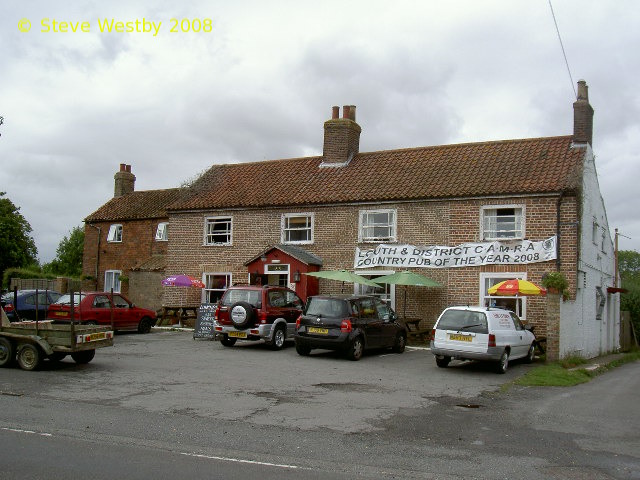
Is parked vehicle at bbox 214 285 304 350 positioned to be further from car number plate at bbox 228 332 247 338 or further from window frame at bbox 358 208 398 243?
window frame at bbox 358 208 398 243

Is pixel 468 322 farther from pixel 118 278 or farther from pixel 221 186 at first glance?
pixel 118 278

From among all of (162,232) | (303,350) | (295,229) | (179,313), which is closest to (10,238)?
(162,232)

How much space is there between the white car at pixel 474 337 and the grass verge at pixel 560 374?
2.68 feet

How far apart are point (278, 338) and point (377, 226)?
6997 millimetres

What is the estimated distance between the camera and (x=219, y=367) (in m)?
15.0

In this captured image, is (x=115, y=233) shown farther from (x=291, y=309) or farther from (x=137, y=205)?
(x=291, y=309)

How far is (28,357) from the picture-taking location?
13820mm

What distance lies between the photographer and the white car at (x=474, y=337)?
50.5 feet

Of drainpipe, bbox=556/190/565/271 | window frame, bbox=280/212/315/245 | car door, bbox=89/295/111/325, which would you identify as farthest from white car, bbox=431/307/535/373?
car door, bbox=89/295/111/325

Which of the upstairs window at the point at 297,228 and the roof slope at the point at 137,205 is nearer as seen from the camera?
the upstairs window at the point at 297,228

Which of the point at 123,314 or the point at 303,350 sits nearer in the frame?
the point at 303,350

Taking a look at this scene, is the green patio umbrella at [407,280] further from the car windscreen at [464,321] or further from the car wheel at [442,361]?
the car windscreen at [464,321]

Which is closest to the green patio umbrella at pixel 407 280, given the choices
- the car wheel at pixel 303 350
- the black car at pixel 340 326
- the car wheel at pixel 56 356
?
the black car at pixel 340 326

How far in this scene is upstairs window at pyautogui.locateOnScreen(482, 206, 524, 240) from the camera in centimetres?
2192
